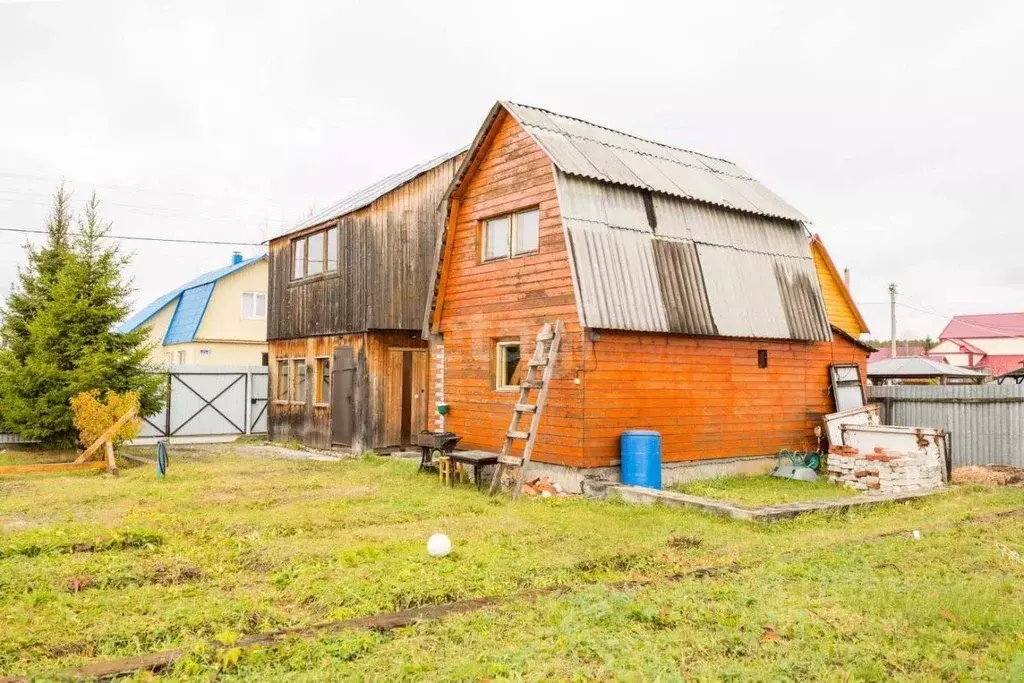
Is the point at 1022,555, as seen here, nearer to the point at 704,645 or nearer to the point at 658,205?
the point at 704,645

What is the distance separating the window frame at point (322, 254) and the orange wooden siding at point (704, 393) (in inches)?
362

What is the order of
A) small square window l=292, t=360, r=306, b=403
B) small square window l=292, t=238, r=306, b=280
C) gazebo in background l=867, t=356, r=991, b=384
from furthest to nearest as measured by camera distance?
gazebo in background l=867, t=356, r=991, b=384, small square window l=292, t=360, r=306, b=403, small square window l=292, t=238, r=306, b=280

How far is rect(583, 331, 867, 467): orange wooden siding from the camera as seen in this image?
1224 cm


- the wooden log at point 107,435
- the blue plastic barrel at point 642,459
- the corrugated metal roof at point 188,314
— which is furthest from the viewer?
the corrugated metal roof at point 188,314

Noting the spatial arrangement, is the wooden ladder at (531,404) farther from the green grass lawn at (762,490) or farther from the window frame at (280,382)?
the window frame at (280,382)

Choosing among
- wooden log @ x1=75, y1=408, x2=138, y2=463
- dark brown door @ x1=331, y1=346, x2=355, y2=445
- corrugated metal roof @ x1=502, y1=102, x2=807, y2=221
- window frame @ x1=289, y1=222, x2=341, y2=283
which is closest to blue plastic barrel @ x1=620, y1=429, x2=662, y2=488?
corrugated metal roof @ x1=502, y1=102, x2=807, y2=221

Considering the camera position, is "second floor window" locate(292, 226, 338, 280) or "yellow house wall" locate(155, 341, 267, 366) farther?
"yellow house wall" locate(155, 341, 267, 366)

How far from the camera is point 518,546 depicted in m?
8.40

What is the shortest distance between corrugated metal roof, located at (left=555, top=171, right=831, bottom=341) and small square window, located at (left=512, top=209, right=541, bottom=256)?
1.01 metres

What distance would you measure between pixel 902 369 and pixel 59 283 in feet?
76.4

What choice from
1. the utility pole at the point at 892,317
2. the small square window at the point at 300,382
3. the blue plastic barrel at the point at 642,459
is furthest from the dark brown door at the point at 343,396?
the utility pole at the point at 892,317

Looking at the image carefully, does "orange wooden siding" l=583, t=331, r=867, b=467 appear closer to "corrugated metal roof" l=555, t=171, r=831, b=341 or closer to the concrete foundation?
the concrete foundation

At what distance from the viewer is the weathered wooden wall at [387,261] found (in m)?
18.3

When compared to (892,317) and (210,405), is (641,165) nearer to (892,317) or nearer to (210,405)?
(210,405)
